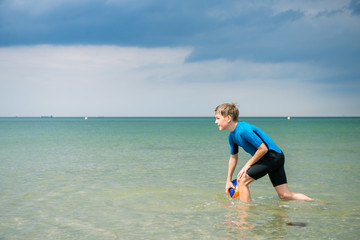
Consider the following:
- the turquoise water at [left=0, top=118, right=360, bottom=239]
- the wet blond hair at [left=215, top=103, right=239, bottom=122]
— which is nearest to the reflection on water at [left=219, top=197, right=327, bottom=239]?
the turquoise water at [left=0, top=118, right=360, bottom=239]

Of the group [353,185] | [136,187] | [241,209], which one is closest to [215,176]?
[136,187]

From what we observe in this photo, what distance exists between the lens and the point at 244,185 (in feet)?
21.3

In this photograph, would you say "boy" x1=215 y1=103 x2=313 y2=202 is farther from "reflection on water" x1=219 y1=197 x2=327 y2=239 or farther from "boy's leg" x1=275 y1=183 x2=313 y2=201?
"reflection on water" x1=219 y1=197 x2=327 y2=239

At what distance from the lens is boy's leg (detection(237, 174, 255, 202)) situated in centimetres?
639

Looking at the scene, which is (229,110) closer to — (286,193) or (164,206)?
(286,193)

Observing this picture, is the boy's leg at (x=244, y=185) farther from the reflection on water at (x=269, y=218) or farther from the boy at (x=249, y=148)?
the reflection on water at (x=269, y=218)

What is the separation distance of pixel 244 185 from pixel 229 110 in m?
1.40

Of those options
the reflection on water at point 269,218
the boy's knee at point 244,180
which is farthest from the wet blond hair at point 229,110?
the reflection on water at point 269,218

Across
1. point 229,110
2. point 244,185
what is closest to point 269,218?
point 244,185

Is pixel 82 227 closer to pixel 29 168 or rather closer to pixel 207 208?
pixel 207 208

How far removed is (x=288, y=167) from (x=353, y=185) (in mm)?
3767

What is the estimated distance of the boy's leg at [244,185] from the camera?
6.39m

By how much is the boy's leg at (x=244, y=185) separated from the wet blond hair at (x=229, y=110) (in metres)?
1.05

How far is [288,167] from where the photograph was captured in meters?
13.1
